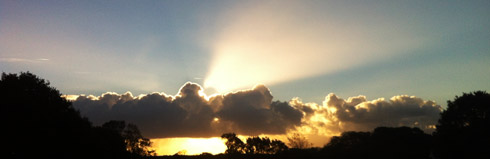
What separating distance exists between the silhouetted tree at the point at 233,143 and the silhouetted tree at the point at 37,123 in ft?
355

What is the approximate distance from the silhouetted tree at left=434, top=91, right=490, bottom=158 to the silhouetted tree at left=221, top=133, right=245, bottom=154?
103 metres

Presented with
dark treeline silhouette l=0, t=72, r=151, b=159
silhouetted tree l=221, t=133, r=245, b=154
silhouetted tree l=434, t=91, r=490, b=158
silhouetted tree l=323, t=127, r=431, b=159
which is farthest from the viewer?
silhouetted tree l=221, t=133, r=245, b=154

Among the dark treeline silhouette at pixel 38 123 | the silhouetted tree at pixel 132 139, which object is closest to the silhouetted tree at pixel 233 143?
the silhouetted tree at pixel 132 139

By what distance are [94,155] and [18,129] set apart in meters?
14.1

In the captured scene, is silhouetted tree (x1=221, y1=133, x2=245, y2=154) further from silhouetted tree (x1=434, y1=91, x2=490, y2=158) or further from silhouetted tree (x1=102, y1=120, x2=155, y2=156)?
silhouetted tree (x1=434, y1=91, x2=490, y2=158)

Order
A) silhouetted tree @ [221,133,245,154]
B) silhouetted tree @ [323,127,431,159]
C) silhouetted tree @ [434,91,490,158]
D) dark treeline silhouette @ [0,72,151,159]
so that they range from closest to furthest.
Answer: dark treeline silhouette @ [0,72,151,159], silhouetted tree @ [434,91,490,158], silhouetted tree @ [323,127,431,159], silhouetted tree @ [221,133,245,154]

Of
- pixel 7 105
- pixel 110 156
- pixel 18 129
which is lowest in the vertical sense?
pixel 110 156

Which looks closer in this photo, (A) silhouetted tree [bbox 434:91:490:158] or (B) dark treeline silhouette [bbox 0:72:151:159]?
(B) dark treeline silhouette [bbox 0:72:151:159]

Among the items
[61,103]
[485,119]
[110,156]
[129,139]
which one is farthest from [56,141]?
[485,119]

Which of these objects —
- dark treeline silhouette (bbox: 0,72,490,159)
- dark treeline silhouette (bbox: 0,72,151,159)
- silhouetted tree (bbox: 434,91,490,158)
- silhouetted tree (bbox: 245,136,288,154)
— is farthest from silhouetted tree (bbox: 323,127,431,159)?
dark treeline silhouette (bbox: 0,72,151,159)

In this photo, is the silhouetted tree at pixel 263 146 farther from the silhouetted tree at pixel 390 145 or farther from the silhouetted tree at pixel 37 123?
the silhouetted tree at pixel 37 123

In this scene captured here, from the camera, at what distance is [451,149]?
63094mm

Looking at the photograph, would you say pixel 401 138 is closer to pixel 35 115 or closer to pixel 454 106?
pixel 454 106

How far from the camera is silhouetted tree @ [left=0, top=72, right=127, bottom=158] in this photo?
137 feet
